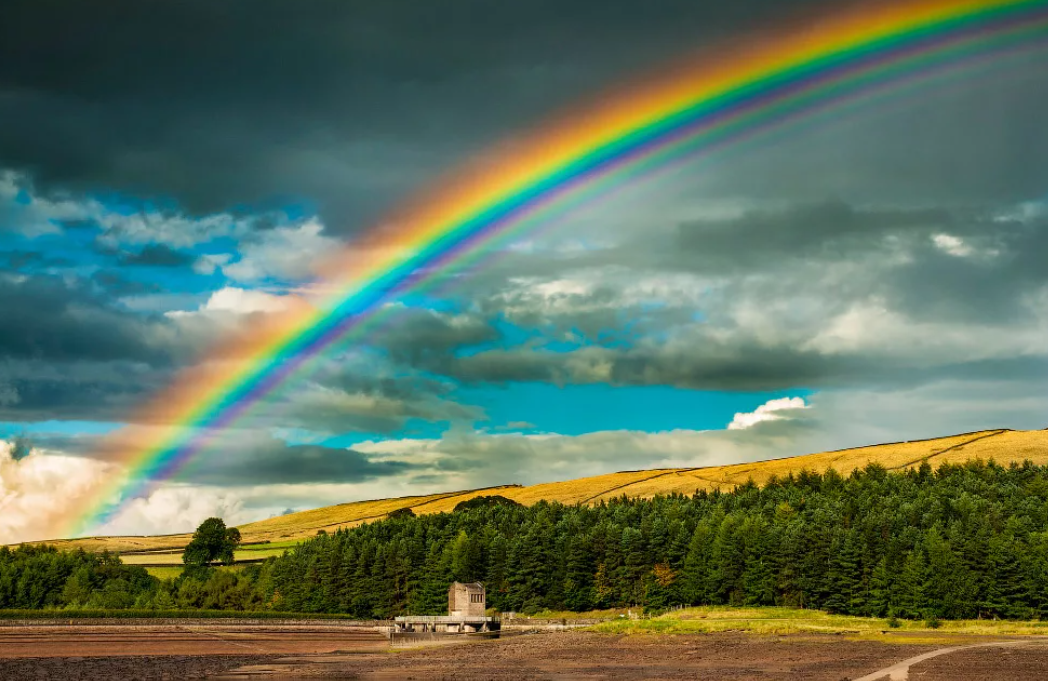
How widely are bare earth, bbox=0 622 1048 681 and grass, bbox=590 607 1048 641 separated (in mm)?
6781

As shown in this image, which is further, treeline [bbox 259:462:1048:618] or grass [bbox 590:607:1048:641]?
treeline [bbox 259:462:1048:618]

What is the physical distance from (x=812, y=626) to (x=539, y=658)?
49224 millimetres

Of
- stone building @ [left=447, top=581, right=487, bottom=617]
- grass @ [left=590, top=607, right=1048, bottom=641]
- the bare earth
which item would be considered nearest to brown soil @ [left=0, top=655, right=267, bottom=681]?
the bare earth

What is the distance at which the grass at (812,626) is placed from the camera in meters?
123

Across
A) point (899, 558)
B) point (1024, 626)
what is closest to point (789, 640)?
point (1024, 626)

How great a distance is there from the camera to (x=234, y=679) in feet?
257

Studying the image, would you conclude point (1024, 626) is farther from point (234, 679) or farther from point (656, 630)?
point (234, 679)

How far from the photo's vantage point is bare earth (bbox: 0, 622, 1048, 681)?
74.1 meters

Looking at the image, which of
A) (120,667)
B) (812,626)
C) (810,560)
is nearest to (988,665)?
(812,626)

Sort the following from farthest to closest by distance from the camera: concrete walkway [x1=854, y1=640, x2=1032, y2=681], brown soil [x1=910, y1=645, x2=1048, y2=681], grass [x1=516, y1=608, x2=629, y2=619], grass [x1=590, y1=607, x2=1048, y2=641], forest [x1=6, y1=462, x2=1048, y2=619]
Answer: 1. grass [x1=516, y1=608, x2=629, y2=619]
2. forest [x1=6, y1=462, x2=1048, y2=619]
3. grass [x1=590, y1=607, x2=1048, y2=641]
4. brown soil [x1=910, y1=645, x2=1048, y2=681]
5. concrete walkway [x1=854, y1=640, x2=1032, y2=681]

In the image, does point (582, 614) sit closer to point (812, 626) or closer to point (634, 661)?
point (812, 626)

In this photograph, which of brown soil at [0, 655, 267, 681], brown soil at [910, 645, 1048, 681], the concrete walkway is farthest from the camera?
brown soil at [0, 655, 267, 681]

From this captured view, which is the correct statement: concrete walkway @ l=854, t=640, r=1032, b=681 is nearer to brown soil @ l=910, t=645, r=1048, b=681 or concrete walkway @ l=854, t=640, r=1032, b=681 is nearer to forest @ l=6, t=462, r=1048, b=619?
brown soil @ l=910, t=645, r=1048, b=681

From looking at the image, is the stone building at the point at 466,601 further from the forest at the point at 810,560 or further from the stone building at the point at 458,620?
the forest at the point at 810,560
